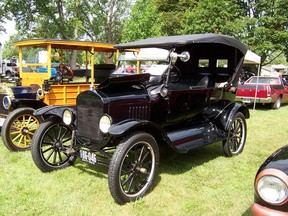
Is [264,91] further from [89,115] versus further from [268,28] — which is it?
[268,28]

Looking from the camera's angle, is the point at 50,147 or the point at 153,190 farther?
the point at 50,147

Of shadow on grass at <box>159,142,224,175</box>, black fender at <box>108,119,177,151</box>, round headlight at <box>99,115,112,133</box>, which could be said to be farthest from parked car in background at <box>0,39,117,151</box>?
Answer: black fender at <box>108,119,177,151</box>

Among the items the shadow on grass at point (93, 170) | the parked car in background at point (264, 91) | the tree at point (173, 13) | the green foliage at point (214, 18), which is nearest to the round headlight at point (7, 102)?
the shadow on grass at point (93, 170)


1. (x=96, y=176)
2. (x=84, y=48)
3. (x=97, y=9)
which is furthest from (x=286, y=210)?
(x=97, y=9)

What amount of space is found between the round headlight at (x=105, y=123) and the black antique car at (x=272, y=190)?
6.19 feet

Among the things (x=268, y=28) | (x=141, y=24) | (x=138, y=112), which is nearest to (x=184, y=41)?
(x=138, y=112)

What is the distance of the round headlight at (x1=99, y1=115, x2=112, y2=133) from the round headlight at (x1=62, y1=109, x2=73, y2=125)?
0.67 m

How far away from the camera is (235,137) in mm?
5457

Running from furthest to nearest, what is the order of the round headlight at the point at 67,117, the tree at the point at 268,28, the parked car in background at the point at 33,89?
the tree at the point at 268,28, the parked car in background at the point at 33,89, the round headlight at the point at 67,117

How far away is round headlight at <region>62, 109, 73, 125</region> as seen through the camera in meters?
4.14

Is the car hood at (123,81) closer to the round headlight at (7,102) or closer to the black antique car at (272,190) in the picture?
the black antique car at (272,190)

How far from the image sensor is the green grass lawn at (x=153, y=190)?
11.2 ft

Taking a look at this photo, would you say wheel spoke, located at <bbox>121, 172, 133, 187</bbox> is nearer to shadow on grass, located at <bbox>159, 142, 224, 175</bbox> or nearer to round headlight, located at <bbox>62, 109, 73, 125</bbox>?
shadow on grass, located at <bbox>159, 142, 224, 175</bbox>

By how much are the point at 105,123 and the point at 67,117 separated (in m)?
0.83
